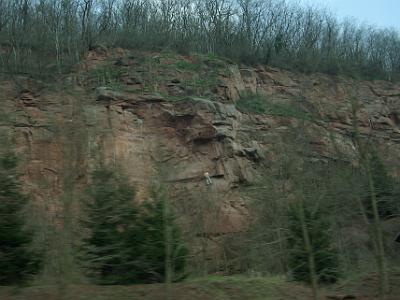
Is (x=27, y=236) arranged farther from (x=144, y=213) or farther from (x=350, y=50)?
(x=350, y=50)

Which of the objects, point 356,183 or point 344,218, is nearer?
point 356,183

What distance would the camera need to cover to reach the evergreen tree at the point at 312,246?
13.4m

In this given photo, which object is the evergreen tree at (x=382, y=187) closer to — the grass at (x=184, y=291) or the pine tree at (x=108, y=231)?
the grass at (x=184, y=291)

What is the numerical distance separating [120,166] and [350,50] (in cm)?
4009

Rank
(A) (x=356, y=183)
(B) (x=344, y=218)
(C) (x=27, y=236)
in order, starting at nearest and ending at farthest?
(C) (x=27, y=236) < (A) (x=356, y=183) < (B) (x=344, y=218)

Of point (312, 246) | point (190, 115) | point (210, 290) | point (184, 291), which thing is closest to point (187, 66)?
point (190, 115)

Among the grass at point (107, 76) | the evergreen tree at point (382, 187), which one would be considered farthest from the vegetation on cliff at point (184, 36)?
the evergreen tree at point (382, 187)

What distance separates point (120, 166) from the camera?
1447 cm

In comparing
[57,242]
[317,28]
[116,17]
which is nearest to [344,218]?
[57,242]

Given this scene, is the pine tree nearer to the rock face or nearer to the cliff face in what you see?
the rock face

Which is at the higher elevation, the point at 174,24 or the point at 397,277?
the point at 174,24

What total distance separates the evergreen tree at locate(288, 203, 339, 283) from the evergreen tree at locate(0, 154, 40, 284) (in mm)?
5875

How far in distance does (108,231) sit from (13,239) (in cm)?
209

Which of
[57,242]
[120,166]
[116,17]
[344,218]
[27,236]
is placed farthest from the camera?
[116,17]
